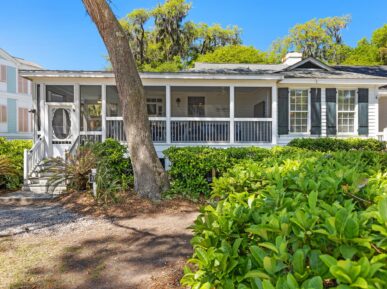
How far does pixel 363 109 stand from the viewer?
12562 millimetres

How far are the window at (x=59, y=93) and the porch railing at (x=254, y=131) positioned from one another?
251 inches

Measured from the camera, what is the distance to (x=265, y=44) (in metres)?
43.8

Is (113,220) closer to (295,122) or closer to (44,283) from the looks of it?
(44,283)

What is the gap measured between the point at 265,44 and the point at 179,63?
1506 centimetres

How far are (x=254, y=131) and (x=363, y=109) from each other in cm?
474

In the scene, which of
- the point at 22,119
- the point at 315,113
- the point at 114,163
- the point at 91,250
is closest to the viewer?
the point at 91,250

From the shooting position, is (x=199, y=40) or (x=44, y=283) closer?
(x=44, y=283)

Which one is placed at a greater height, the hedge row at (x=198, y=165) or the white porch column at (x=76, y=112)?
the white porch column at (x=76, y=112)

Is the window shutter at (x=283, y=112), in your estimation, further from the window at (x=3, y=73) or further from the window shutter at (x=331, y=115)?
the window at (x=3, y=73)

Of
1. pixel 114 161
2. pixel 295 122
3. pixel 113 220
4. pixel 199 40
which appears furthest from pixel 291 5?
pixel 113 220

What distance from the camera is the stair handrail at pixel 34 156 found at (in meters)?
9.24

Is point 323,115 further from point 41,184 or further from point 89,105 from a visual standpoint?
point 41,184

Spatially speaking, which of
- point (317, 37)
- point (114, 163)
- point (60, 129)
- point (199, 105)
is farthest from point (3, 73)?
point (317, 37)

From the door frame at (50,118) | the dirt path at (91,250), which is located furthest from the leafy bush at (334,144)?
the door frame at (50,118)
